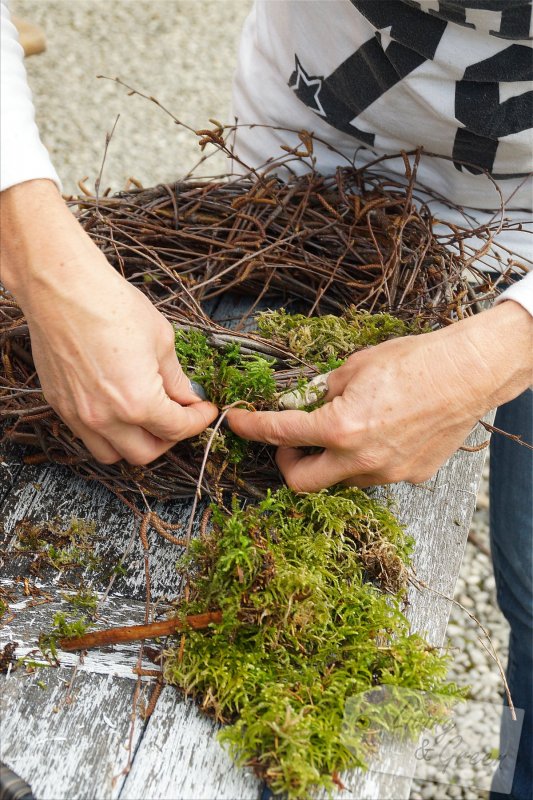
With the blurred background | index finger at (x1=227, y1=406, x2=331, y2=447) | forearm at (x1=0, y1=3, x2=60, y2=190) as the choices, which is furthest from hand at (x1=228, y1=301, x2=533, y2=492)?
the blurred background

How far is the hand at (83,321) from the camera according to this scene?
1023mm

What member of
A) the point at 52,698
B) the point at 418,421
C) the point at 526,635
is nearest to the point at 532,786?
the point at 526,635

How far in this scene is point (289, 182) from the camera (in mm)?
1646

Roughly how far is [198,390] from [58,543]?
0.34 meters

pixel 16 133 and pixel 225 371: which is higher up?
pixel 16 133

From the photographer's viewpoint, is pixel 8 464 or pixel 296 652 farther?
pixel 8 464

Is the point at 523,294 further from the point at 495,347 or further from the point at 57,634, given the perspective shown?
the point at 57,634

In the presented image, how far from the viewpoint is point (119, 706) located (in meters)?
1.04

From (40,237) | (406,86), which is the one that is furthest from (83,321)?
(406,86)

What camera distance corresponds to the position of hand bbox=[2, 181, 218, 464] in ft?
3.36

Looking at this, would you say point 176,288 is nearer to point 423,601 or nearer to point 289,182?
point 289,182

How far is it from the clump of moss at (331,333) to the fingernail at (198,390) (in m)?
0.18

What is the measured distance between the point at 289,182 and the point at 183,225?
266 mm

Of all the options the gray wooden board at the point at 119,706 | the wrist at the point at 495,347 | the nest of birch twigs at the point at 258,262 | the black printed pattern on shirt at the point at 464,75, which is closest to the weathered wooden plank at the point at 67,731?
the gray wooden board at the point at 119,706
